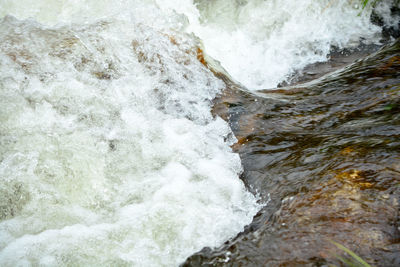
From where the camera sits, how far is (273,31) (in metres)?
5.68

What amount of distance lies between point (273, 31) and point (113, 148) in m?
3.87

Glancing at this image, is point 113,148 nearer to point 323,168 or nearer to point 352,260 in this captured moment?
point 323,168

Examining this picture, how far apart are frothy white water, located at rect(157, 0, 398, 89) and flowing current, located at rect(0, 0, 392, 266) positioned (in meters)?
1.62

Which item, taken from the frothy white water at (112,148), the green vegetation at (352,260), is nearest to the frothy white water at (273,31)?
the frothy white water at (112,148)

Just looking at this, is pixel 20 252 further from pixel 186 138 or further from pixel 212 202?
pixel 186 138

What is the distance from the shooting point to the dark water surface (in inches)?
69.1

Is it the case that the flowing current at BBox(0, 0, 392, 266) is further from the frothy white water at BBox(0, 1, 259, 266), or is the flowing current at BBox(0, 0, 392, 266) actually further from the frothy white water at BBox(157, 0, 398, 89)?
the frothy white water at BBox(157, 0, 398, 89)

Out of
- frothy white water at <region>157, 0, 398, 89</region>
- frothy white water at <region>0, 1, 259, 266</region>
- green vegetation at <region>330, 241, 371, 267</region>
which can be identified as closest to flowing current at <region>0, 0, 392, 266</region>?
frothy white water at <region>0, 1, 259, 266</region>

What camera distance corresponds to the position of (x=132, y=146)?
9.53 feet

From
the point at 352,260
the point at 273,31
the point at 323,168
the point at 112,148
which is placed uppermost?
the point at 273,31

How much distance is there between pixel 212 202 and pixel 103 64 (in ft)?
5.88

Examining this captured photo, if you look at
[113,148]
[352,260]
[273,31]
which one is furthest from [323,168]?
[273,31]

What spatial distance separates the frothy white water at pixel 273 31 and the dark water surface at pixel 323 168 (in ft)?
5.59

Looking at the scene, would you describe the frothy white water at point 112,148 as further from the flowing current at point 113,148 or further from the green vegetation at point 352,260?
the green vegetation at point 352,260
